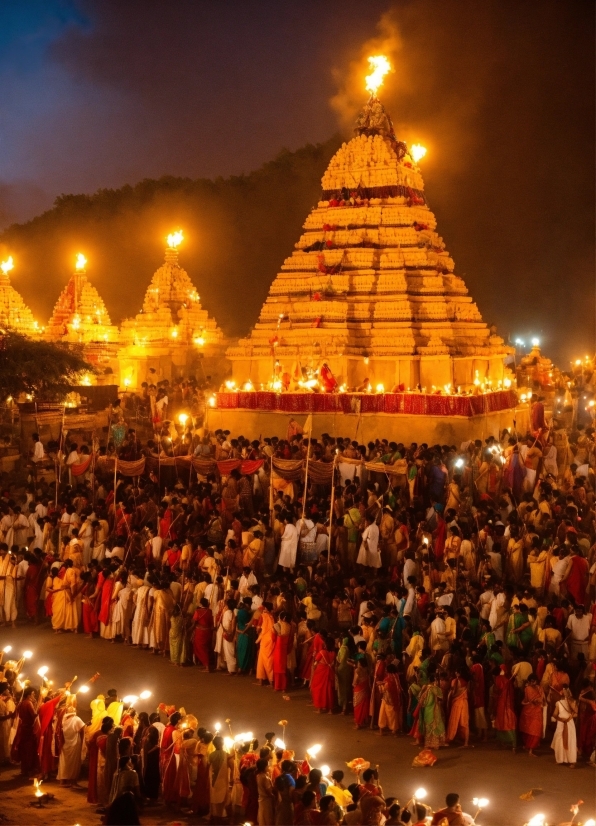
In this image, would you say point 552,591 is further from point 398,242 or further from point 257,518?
point 398,242

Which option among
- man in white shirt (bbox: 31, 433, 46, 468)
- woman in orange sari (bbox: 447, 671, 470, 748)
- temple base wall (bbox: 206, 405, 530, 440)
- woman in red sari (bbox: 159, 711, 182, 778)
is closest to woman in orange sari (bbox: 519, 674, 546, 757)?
woman in orange sari (bbox: 447, 671, 470, 748)

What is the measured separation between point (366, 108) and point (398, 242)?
3.41m

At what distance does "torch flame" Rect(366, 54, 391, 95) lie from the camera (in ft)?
78.6

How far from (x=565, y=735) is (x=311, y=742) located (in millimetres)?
2436

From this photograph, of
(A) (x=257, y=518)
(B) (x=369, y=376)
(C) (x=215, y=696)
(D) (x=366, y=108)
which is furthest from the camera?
(D) (x=366, y=108)

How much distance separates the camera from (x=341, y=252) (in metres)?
23.0

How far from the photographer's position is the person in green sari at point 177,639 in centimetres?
1312

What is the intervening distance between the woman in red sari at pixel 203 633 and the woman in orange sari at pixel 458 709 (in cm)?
328

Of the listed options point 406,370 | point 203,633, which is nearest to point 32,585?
point 203,633

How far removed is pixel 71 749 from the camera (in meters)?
10.6

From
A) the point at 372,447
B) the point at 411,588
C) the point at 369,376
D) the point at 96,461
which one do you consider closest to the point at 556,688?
the point at 411,588

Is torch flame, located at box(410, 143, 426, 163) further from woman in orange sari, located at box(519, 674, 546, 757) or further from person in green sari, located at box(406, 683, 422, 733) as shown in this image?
woman in orange sari, located at box(519, 674, 546, 757)

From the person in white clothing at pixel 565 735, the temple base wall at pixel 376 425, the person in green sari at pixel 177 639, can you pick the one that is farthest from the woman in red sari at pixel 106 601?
the temple base wall at pixel 376 425

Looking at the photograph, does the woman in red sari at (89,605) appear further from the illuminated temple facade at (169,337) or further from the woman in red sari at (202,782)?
the illuminated temple facade at (169,337)
